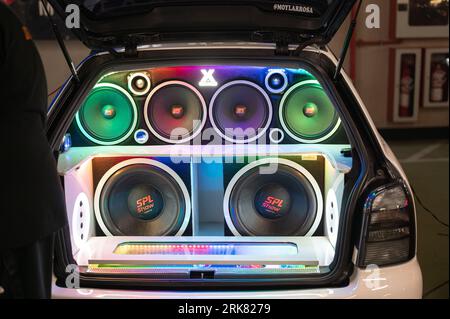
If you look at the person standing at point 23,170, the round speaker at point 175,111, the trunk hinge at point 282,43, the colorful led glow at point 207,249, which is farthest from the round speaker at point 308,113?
the person standing at point 23,170

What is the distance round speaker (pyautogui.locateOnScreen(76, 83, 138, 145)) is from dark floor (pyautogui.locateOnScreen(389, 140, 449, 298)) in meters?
1.50

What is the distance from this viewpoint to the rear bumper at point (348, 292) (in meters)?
1.49

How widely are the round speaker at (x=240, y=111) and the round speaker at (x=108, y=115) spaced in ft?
1.21

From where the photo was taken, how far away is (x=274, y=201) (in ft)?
7.14

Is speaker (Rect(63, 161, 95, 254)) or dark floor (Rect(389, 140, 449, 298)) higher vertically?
speaker (Rect(63, 161, 95, 254))

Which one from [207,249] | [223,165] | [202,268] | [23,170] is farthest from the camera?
[223,165]

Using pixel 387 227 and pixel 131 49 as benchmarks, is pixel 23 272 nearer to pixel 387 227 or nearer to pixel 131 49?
pixel 131 49

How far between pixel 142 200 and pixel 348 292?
100 cm

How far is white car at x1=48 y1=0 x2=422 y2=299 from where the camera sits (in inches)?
60.9

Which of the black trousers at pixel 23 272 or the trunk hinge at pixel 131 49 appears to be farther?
the trunk hinge at pixel 131 49

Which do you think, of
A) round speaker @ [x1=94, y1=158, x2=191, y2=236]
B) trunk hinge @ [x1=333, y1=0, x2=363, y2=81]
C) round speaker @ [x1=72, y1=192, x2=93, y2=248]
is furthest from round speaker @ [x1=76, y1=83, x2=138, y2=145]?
trunk hinge @ [x1=333, y1=0, x2=363, y2=81]

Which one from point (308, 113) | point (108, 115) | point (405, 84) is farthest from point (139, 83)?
point (405, 84)

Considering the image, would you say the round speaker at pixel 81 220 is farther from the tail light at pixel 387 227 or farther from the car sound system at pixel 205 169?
the tail light at pixel 387 227

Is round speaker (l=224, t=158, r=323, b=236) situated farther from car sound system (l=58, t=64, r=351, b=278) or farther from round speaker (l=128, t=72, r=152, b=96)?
round speaker (l=128, t=72, r=152, b=96)
